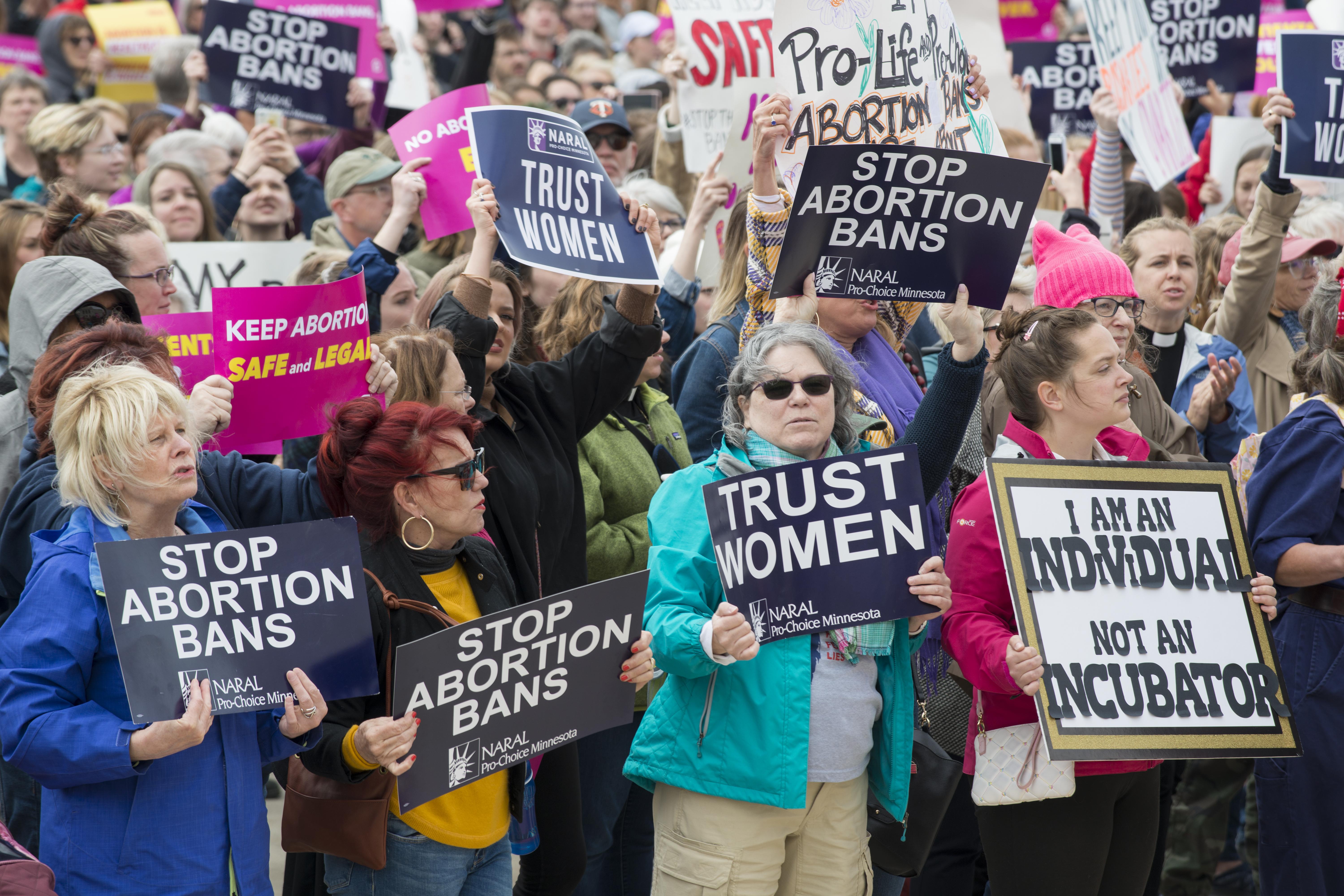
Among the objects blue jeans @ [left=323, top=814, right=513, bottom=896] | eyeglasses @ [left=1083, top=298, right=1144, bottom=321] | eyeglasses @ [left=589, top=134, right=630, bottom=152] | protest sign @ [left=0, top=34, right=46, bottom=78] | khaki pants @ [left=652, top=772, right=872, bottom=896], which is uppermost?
protest sign @ [left=0, top=34, right=46, bottom=78]

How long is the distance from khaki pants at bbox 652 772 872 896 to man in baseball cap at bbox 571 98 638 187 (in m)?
4.84

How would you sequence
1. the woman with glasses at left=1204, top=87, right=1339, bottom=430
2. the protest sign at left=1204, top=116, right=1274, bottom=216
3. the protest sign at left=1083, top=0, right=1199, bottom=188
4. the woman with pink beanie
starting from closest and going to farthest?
1. the woman with pink beanie
2. the woman with glasses at left=1204, top=87, right=1339, bottom=430
3. the protest sign at left=1083, top=0, right=1199, bottom=188
4. the protest sign at left=1204, top=116, right=1274, bottom=216

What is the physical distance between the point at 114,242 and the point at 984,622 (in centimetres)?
304

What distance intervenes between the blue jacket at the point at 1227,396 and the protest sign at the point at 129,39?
889 cm

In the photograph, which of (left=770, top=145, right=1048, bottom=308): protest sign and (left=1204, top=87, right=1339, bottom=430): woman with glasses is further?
(left=1204, top=87, right=1339, bottom=430): woman with glasses

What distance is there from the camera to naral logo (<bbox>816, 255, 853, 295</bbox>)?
3.98 metres

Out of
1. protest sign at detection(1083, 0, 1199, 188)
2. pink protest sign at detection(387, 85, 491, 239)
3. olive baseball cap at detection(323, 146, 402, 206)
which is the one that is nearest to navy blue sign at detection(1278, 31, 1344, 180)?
protest sign at detection(1083, 0, 1199, 188)

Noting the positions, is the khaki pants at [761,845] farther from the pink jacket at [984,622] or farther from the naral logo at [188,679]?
the naral logo at [188,679]

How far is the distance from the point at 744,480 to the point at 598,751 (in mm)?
1511

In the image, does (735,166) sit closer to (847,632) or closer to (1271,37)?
(847,632)

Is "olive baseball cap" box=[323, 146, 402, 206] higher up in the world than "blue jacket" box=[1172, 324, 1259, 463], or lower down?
higher up

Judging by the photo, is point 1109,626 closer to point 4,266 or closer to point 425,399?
point 425,399

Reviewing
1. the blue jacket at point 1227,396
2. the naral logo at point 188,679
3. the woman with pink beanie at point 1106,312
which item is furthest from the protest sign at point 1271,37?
the naral logo at point 188,679

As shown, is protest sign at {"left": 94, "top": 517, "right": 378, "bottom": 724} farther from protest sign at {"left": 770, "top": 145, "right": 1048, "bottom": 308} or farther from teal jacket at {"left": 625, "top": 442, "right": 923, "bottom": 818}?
protest sign at {"left": 770, "top": 145, "right": 1048, "bottom": 308}
